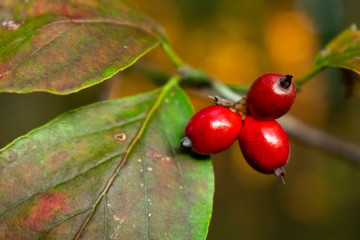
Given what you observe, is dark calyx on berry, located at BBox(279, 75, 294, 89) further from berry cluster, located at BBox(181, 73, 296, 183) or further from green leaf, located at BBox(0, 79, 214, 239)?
green leaf, located at BBox(0, 79, 214, 239)

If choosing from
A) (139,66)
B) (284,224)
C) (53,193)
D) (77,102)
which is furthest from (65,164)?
(284,224)

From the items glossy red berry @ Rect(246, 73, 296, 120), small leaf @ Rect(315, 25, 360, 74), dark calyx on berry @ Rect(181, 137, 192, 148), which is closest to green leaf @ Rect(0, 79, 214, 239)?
dark calyx on berry @ Rect(181, 137, 192, 148)

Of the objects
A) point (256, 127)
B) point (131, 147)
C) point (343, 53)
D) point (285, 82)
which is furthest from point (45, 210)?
point (343, 53)

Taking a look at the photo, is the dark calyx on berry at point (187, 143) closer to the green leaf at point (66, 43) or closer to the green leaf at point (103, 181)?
the green leaf at point (103, 181)

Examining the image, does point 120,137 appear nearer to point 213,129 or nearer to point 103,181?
point 103,181

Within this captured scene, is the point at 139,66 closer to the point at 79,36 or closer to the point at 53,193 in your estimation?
the point at 79,36

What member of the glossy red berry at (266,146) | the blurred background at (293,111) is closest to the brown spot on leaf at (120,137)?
the glossy red berry at (266,146)
